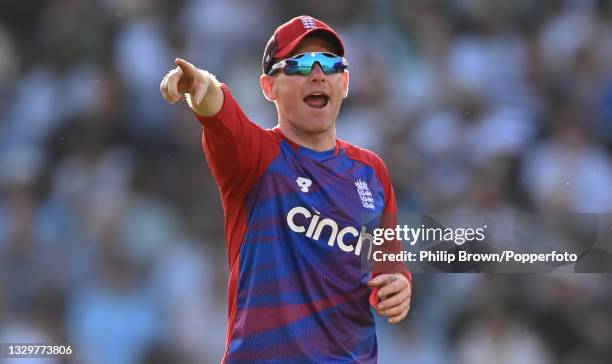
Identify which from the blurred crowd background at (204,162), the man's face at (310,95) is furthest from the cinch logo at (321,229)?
the blurred crowd background at (204,162)

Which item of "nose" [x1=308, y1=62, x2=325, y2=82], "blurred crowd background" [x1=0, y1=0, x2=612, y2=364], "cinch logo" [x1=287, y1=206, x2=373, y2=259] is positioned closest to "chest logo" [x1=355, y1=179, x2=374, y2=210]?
"cinch logo" [x1=287, y1=206, x2=373, y2=259]

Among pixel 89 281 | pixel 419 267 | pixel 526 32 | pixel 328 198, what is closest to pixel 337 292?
pixel 328 198

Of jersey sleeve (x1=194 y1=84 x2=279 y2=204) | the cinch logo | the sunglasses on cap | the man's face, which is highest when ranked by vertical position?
the sunglasses on cap

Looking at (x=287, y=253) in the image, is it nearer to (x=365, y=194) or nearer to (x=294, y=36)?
Answer: (x=365, y=194)

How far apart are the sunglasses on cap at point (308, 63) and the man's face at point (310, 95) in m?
0.01

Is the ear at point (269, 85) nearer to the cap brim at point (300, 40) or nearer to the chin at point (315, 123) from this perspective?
the cap brim at point (300, 40)

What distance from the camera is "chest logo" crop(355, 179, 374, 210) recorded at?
2803mm

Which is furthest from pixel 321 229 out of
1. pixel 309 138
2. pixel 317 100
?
pixel 317 100

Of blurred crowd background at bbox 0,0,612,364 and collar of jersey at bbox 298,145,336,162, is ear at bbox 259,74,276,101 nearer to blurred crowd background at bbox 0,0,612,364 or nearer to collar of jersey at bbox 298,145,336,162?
collar of jersey at bbox 298,145,336,162

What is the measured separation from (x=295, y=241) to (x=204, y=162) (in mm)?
2411

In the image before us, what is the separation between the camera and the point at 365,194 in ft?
9.27

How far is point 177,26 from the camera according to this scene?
16.7 ft

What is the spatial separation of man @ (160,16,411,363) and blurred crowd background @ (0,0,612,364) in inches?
82.4

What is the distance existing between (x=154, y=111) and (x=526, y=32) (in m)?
2.17
